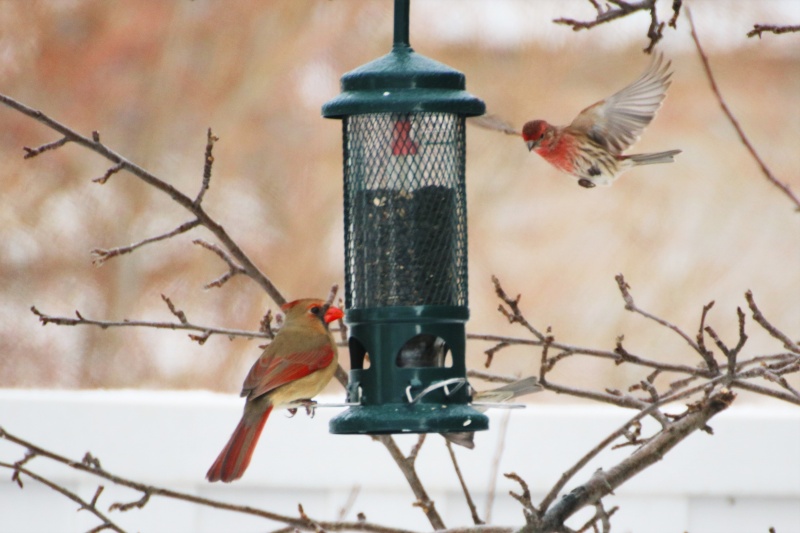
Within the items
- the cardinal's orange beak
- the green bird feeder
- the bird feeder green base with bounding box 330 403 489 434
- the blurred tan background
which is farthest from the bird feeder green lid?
the blurred tan background

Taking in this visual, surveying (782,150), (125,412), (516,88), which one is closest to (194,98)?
(516,88)

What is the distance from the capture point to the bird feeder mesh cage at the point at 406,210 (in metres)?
3.17

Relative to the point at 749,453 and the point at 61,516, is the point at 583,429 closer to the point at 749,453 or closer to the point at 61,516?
the point at 749,453

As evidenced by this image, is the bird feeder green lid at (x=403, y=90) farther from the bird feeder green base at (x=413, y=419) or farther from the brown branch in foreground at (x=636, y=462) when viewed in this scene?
the brown branch in foreground at (x=636, y=462)

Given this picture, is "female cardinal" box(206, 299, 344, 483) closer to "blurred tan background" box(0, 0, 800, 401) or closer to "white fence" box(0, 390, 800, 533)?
"white fence" box(0, 390, 800, 533)

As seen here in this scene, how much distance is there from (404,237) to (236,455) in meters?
0.67

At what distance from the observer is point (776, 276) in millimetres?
8250

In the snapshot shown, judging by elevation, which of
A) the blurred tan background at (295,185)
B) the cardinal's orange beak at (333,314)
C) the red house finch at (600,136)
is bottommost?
the cardinal's orange beak at (333,314)

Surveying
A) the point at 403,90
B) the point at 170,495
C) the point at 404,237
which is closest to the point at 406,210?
the point at 404,237

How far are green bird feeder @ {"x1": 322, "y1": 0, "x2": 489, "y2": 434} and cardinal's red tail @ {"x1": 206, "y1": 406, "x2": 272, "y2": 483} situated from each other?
266mm

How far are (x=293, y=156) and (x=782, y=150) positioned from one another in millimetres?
3117

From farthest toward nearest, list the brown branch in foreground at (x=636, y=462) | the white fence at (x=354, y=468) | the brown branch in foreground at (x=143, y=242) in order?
the white fence at (x=354, y=468), the brown branch in foreground at (x=143, y=242), the brown branch in foreground at (x=636, y=462)

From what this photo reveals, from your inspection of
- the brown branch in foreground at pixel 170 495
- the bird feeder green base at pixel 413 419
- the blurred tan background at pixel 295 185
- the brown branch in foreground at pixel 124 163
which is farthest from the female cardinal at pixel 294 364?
the blurred tan background at pixel 295 185

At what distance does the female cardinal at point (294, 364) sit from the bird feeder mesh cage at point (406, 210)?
0.72 ft
